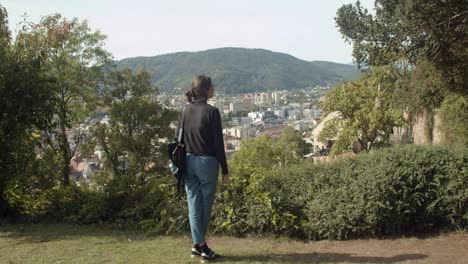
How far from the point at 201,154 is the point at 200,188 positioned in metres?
0.34

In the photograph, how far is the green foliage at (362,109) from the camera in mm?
25797

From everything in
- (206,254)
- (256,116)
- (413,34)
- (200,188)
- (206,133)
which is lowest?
(256,116)

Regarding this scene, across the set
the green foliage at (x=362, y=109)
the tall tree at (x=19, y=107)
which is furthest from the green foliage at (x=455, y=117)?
the tall tree at (x=19, y=107)

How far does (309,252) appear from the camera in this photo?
15.3 ft

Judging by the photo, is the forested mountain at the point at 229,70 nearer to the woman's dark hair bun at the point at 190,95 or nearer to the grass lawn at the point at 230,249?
the grass lawn at the point at 230,249

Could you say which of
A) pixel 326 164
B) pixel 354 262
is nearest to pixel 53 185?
pixel 326 164

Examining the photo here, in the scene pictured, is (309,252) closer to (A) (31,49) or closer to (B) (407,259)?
(B) (407,259)

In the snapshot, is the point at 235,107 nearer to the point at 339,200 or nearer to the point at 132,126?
the point at 132,126

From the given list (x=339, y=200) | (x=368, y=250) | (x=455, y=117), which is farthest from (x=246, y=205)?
(x=455, y=117)

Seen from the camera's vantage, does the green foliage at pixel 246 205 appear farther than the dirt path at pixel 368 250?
Yes

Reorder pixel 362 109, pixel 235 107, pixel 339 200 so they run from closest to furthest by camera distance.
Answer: pixel 339 200 → pixel 362 109 → pixel 235 107

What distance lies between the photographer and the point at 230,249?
4.78 m

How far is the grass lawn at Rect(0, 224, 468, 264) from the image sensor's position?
4.38 metres

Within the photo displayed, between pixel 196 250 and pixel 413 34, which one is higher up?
pixel 413 34
